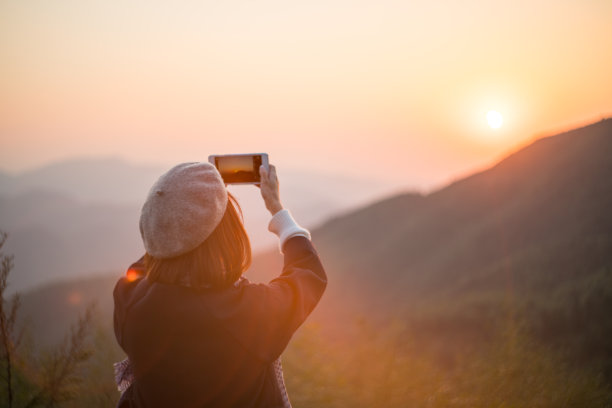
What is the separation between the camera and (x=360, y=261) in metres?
18.8

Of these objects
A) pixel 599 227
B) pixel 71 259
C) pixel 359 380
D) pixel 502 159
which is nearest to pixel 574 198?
pixel 599 227

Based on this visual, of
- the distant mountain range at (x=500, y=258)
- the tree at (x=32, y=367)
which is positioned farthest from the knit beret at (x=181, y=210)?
the distant mountain range at (x=500, y=258)

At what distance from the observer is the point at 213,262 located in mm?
1613

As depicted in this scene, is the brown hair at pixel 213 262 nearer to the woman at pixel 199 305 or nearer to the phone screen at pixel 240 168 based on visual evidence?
the woman at pixel 199 305

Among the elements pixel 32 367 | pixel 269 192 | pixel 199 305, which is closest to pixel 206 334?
pixel 199 305

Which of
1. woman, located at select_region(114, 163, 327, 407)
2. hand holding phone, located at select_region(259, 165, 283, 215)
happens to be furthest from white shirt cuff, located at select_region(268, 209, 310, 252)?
woman, located at select_region(114, 163, 327, 407)

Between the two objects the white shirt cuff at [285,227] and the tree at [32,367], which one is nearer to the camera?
the white shirt cuff at [285,227]

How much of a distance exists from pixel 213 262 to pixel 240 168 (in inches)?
28.1

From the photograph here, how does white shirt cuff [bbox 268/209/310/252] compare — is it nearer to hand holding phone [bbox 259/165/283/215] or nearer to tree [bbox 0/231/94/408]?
hand holding phone [bbox 259/165/283/215]

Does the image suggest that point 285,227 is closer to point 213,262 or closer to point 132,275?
point 213,262

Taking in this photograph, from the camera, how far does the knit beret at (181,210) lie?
1596 mm

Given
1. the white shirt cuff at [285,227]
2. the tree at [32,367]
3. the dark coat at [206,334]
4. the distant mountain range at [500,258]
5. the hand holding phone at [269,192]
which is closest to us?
the dark coat at [206,334]

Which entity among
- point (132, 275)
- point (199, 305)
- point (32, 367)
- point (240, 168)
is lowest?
point (32, 367)

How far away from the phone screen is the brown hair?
1.56 ft
